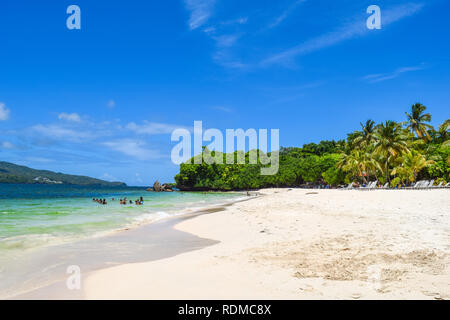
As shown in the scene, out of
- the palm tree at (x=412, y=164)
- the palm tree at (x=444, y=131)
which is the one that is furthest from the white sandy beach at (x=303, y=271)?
the palm tree at (x=444, y=131)

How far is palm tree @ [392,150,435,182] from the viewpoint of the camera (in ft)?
136

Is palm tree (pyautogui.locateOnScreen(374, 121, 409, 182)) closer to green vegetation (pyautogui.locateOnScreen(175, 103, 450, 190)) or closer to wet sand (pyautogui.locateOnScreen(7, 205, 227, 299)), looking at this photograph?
green vegetation (pyautogui.locateOnScreen(175, 103, 450, 190))

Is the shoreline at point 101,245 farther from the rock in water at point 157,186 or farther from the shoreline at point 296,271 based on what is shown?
the rock in water at point 157,186

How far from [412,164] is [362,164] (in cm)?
859

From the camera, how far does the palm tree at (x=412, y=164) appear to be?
136 feet

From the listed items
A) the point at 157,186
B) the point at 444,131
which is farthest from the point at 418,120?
the point at 157,186

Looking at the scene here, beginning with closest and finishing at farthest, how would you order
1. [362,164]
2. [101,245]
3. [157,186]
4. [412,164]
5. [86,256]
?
[86,256] → [101,245] → [412,164] → [362,164] → [157,186]

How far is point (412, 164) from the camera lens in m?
42.6

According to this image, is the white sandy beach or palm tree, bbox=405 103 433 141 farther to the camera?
palm tree, bbox=405 103 433 141

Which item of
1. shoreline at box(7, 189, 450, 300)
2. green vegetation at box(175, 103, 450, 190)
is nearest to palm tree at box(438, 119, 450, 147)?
green vegetation at box(175, 103, 450, 190)

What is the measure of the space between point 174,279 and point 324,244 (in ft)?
14.2

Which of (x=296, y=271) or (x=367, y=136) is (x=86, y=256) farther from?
(x=367, y=136)
